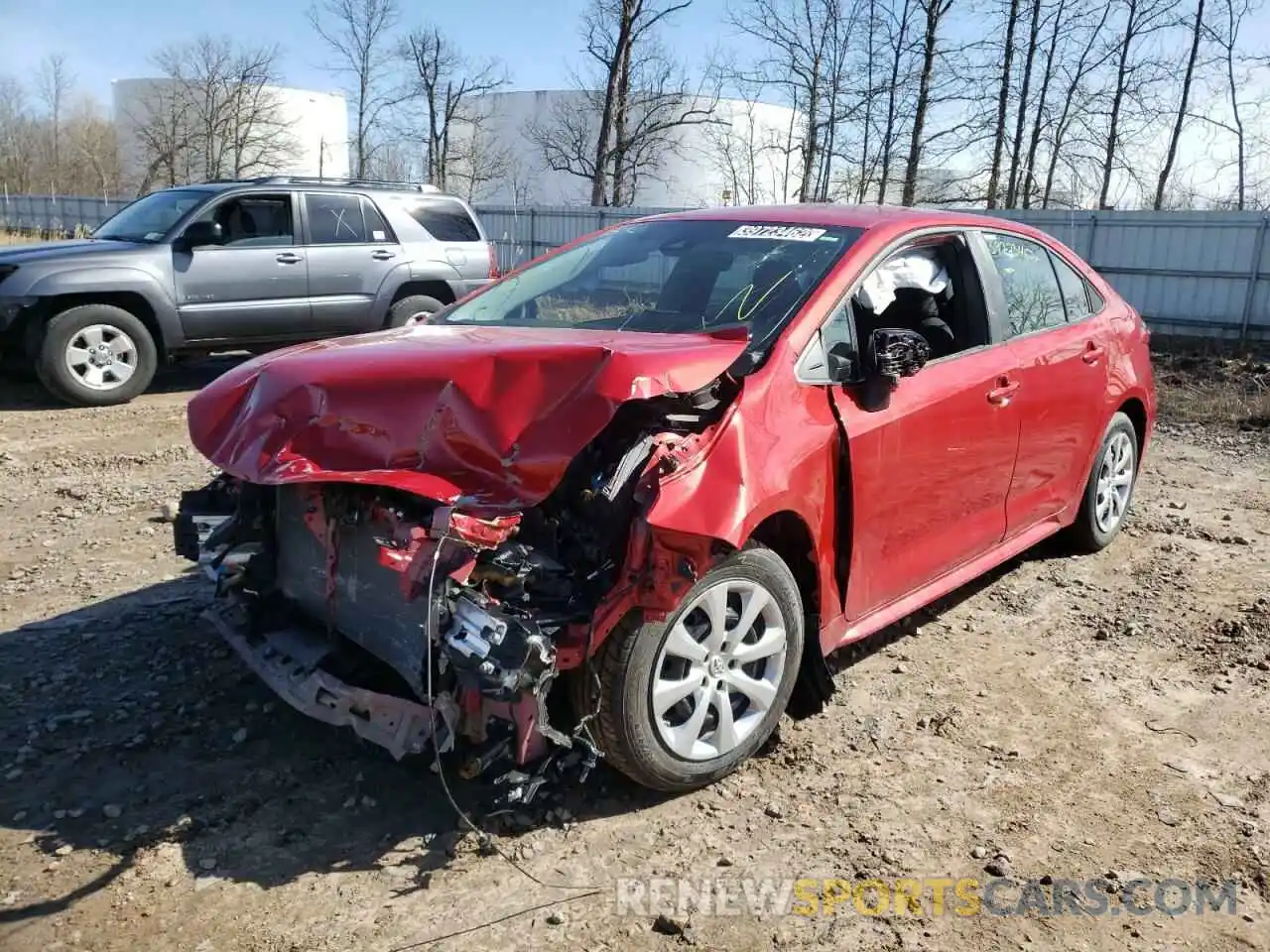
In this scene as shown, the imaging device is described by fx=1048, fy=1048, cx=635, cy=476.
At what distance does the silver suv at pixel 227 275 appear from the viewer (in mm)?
8719

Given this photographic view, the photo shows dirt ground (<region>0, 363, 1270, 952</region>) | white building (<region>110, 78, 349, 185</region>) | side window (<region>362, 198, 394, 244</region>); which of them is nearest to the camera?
dirt ground (<region>0, 363, 1270, 952</region>)

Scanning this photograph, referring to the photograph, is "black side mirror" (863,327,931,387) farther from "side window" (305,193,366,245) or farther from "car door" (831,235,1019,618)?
"side window" (305,193,366,245)

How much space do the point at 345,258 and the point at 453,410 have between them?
25.3 ft

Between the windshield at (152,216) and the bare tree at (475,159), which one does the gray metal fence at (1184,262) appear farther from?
the bare tree at (475,159)

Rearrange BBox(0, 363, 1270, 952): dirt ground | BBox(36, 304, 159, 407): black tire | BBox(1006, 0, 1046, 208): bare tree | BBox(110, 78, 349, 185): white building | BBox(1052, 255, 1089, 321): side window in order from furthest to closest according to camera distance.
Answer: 1. BBox(110, 78, 349, 185): white building
2. BBox(1006, 0, 1046, 208): bare tree
3. BBox(36, 304, 159, 407): black tire
4. BBox(1052, 255, 1089, 321): side window
5. BBox(0, 363, 1270, 952): dirt ground

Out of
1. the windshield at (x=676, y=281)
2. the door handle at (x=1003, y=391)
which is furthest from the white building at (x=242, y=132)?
the door handle at (x=1003, y=391)

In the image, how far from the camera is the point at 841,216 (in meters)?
4.10

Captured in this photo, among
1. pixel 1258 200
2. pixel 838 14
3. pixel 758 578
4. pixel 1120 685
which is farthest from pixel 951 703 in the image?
pixel 838 14

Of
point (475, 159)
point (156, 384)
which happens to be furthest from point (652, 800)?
point (475, 159)

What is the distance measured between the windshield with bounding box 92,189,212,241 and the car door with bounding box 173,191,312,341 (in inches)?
10.7

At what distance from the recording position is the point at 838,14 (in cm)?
2756

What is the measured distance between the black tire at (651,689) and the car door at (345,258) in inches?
310

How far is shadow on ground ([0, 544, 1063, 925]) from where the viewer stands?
2.89 meters

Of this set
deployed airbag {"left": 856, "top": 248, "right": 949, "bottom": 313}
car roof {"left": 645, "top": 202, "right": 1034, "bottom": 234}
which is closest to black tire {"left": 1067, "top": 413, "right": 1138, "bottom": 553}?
car roof {"left": 645, "top": 202, "right": 1034, "bottom": 234}
